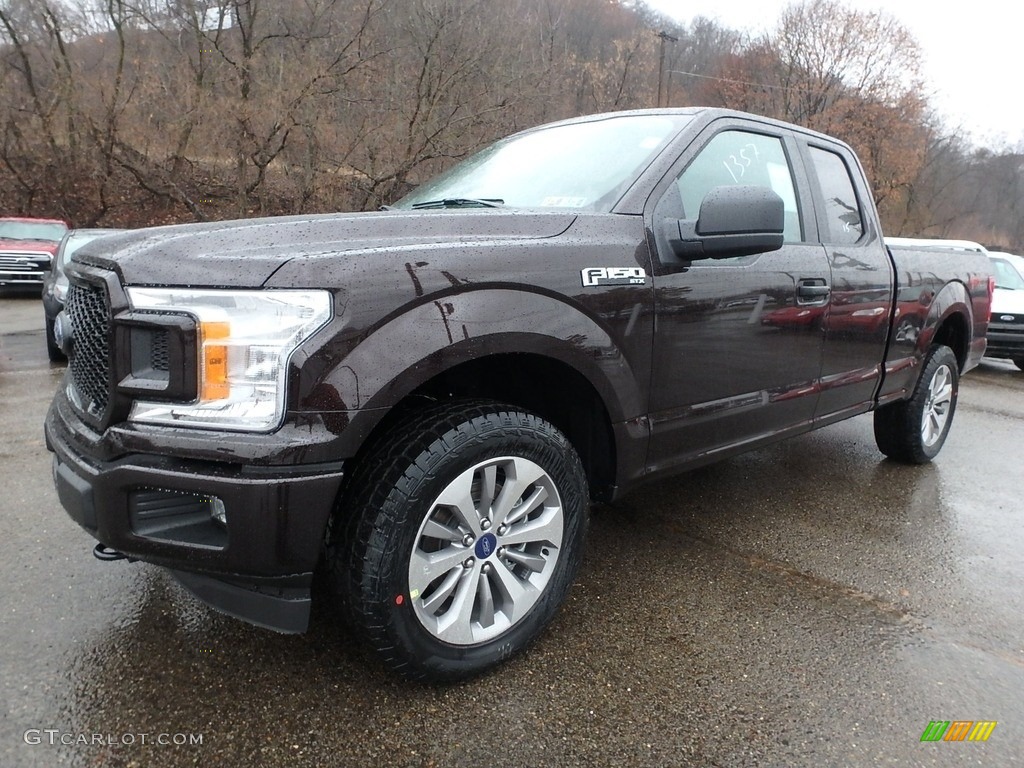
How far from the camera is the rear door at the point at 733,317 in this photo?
2.58m

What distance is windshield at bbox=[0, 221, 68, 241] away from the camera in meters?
15.0

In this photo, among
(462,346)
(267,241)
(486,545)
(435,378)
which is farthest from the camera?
(435,378)

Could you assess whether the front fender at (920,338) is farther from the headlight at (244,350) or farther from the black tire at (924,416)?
the headlight at (244,350)

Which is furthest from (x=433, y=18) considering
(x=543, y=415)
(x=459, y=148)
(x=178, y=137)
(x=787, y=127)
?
(x=543, y=415)

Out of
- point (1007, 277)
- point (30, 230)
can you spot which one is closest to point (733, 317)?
point (1007, 277)

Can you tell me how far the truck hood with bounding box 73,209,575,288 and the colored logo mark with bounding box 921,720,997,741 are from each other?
1.83 meters

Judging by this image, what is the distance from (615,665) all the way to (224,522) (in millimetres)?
1289

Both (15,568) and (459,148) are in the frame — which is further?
(459,148)

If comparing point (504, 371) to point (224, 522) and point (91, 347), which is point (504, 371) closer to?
point (224, 522)

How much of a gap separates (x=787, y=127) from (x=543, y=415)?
6.61 ft

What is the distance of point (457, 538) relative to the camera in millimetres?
2051

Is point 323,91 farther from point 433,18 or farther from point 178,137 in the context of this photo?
point 178,137

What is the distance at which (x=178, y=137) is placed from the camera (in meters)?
21.9

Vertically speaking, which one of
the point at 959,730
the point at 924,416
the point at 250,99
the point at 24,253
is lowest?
the point at 959,730
